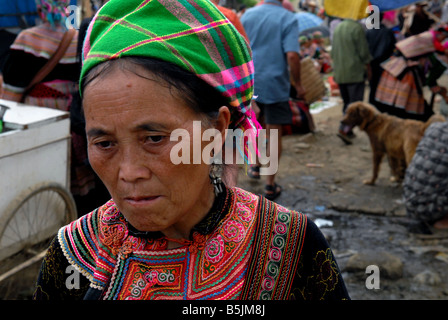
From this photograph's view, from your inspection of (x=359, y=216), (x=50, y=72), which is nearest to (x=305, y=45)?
(x=359, y=216)

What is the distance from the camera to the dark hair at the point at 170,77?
3.43 ft

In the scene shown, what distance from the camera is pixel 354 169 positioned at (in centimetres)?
651

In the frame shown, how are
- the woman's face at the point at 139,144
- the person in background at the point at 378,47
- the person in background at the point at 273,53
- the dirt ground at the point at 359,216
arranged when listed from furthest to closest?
the person in background at the point at 378,47 → the person in background at the point at 273,53 → the dirt ground at the point at 359,216 → the woman's face at the point at 139,144

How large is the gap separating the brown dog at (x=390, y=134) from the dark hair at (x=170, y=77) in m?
4.84

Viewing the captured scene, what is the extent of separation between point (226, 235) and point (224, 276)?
0.40ft

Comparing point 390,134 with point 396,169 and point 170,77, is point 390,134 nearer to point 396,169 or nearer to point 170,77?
point 396,169

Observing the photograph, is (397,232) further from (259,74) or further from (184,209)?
(184,209)

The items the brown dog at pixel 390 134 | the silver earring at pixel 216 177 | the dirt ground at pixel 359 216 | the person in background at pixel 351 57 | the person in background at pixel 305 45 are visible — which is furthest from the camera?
the person in background at pixel 305 45

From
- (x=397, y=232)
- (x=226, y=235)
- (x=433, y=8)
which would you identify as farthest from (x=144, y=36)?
(x=433, y=8)

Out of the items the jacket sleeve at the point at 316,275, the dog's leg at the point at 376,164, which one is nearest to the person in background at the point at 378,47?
the dog's leg at the point at 376,164

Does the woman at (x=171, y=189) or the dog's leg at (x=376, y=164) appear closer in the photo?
the woman at (x=171, y=189)

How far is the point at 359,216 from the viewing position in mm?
4961

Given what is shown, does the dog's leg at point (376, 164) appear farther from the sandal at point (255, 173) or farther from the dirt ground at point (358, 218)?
the sandal at point (255, 173)

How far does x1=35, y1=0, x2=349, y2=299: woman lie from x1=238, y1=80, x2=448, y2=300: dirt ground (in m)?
2.50
